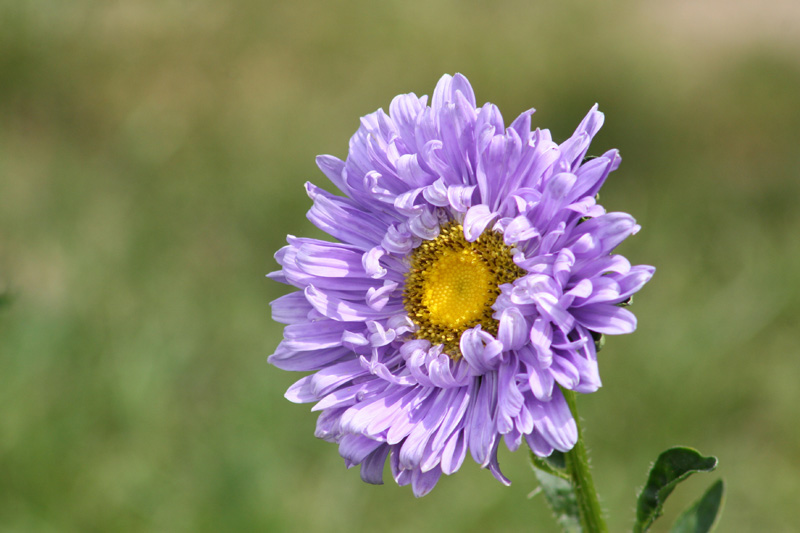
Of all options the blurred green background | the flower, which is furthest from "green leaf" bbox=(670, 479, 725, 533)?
the blurred green background

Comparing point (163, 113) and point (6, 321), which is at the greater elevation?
point (163, 113)

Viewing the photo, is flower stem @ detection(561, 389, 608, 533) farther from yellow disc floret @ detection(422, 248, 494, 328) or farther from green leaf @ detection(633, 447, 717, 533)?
yellow disc floret @ detection(422, 248, 494, 328)

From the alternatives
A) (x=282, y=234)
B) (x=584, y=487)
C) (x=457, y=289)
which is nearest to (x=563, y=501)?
(x=584, y=487)

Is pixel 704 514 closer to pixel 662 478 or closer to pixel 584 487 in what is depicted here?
pixel 662 478

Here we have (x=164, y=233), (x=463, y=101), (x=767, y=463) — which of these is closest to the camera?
(x=463, y=101)

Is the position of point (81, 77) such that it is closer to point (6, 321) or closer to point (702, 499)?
point (6, 321)

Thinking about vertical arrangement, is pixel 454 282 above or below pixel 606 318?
above

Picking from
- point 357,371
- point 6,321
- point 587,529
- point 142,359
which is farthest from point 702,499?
point 6,321
